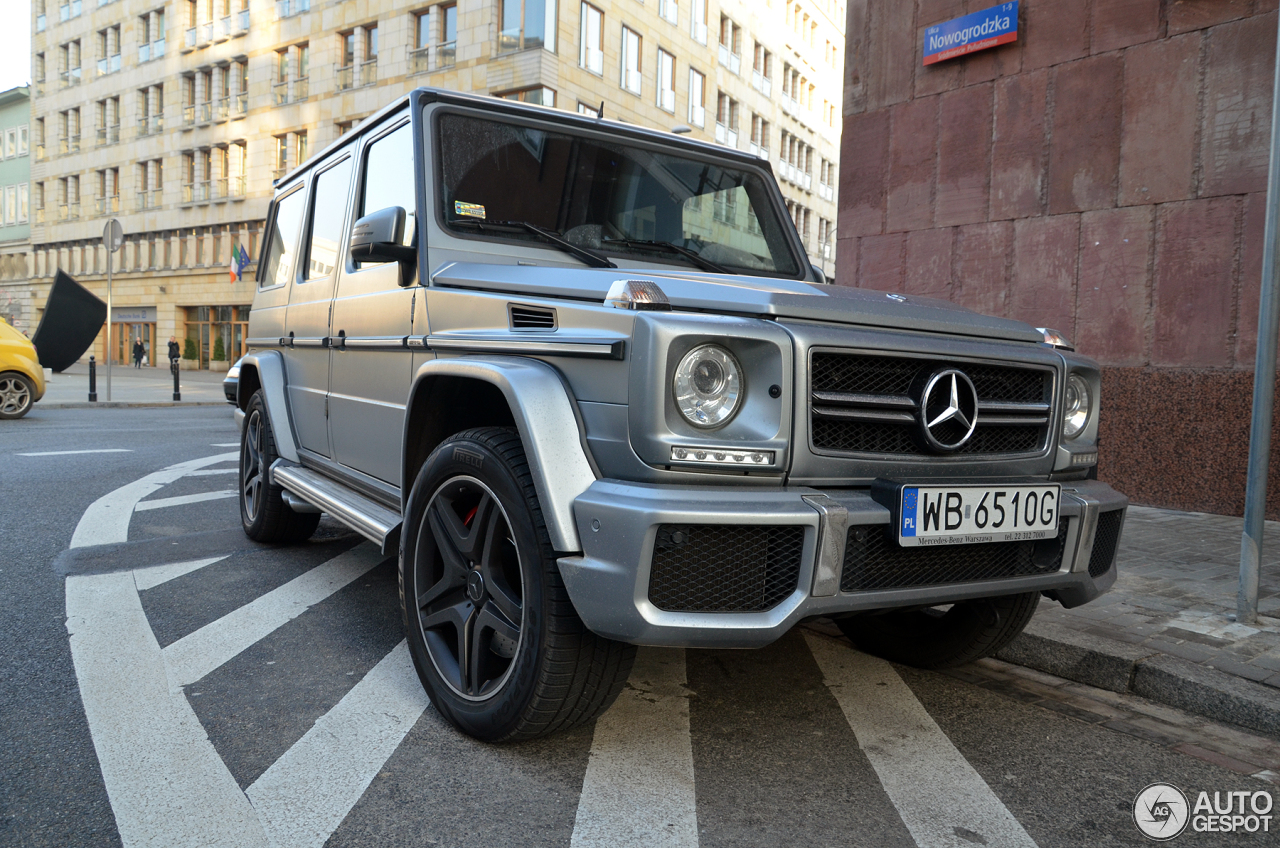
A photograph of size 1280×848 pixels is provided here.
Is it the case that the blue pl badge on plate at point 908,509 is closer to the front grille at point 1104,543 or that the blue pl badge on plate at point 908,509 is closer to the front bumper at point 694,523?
the front bumper at point 694,523

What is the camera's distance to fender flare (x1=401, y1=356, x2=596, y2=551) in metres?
2.43

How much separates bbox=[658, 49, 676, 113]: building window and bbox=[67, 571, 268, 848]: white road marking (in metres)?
33.9

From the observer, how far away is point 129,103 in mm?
46438

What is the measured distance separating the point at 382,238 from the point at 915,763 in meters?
2.32

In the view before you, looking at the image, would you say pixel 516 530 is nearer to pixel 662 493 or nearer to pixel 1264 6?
pixel 662 493

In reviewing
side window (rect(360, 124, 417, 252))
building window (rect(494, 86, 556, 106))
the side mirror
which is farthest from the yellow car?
building window (rect(494, 86, 556, 106))

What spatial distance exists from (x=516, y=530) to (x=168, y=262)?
47676 millimetres

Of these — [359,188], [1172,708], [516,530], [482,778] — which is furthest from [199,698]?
[1172,708]

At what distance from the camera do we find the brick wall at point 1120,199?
278 inches

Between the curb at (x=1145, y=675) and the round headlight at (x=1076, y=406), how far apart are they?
1.05 meters

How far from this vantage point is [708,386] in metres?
2.44

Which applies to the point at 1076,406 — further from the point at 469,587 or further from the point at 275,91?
the point at 275,91

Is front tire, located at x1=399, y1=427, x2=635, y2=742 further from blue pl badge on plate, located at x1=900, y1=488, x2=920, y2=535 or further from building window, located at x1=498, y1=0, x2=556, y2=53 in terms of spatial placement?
building window, located at x1=498, y1=0, x2=556, y2=53

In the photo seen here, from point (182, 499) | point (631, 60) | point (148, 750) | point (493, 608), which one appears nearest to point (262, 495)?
point (182, 499)
